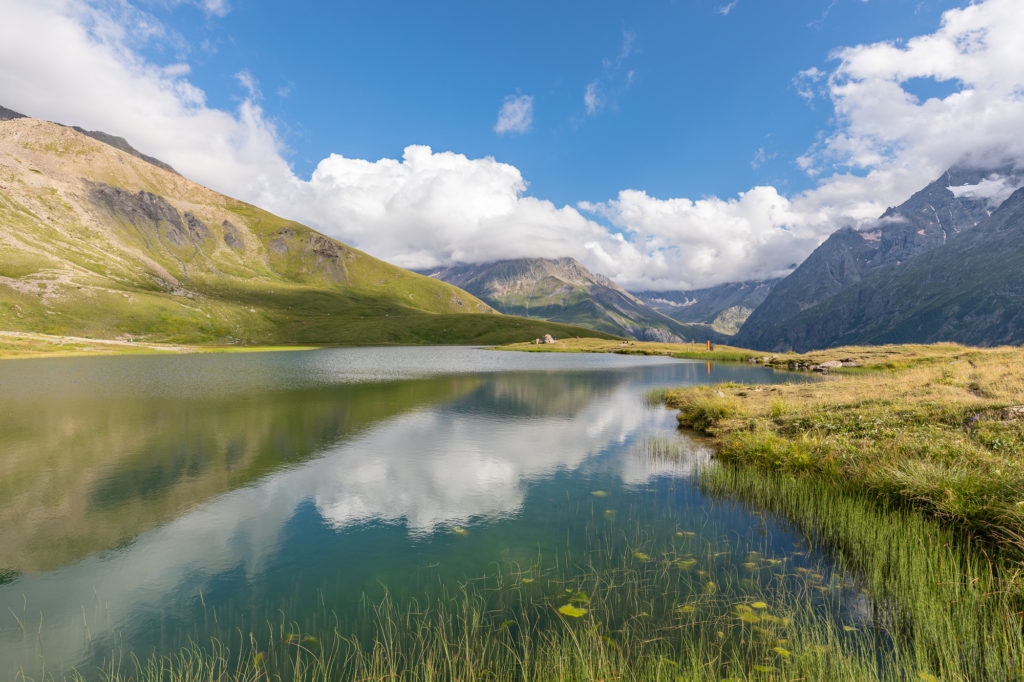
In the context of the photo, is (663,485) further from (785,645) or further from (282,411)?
(282,411)

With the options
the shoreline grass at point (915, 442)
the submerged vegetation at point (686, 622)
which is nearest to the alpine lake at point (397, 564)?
the submerged vegetation at point (686, 622)

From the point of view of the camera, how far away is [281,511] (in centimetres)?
2064

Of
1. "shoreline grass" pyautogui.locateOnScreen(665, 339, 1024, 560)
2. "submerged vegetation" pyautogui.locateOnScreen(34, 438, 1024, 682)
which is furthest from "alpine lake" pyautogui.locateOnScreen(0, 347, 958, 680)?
"shoreline grass" pyautogui.locateOnScreen(665, 339, 1024, 560)

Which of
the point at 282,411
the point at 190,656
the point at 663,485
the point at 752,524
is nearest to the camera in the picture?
the point at 190,656

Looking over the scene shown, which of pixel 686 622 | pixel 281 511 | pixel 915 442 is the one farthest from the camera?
pixel 281 511

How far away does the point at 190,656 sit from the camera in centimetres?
1092

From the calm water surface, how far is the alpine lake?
116 millimetres

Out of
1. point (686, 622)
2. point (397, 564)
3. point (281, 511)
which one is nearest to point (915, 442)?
point (686, 622)

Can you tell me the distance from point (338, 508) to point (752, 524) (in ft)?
65.3

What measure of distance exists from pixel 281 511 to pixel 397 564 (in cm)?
869

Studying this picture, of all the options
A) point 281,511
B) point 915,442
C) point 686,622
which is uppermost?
point 915,442

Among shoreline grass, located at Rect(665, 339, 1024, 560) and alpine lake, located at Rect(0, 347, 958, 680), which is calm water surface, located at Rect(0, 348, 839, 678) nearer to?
alpine lake, located at Rect(0, 347, 958, 680)

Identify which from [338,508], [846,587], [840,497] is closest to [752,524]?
[840,497]

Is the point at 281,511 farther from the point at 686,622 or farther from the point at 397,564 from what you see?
the point at 686,622
